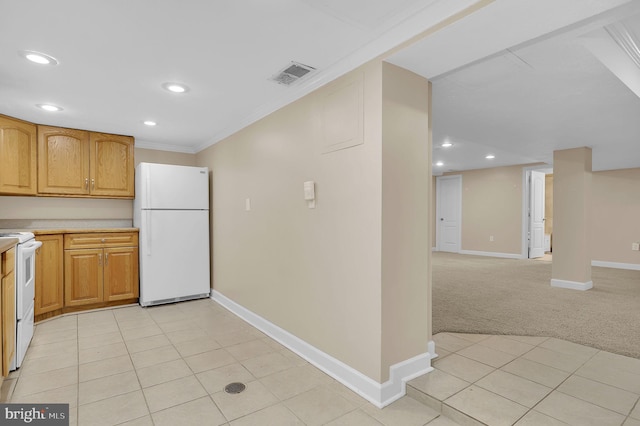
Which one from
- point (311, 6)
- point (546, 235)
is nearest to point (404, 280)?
point (311, 6)

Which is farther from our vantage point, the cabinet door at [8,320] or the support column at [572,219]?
the support column at [572,219]

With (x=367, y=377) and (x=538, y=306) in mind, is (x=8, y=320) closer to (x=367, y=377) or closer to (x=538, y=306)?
(x=367, y=377)

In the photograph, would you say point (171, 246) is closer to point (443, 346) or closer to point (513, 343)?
point (443, 346)

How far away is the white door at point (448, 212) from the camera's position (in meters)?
8.75

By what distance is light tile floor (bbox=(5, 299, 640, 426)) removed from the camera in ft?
5.98

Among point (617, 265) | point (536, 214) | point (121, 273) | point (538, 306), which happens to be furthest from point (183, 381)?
point (617, 265)

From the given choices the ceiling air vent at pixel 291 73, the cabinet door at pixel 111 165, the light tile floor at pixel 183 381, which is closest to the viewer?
the light tile floor at pixel 183 381

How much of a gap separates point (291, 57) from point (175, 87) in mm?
1114

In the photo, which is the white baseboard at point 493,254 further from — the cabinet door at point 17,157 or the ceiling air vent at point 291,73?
the cabinet door at point 17,157

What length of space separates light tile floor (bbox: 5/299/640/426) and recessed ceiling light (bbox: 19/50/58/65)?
2144 mm

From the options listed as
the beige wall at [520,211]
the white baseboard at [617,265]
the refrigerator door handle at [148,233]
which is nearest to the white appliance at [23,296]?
the refrigerator door handle at [148,233]

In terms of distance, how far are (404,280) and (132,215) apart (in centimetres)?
408

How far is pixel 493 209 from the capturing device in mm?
7918

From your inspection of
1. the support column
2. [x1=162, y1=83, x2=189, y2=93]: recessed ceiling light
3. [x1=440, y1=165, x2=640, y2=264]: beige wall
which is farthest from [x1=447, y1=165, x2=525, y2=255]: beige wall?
[x1=162, y1=83, x2=189, y2=93]: recessed ceiling light
